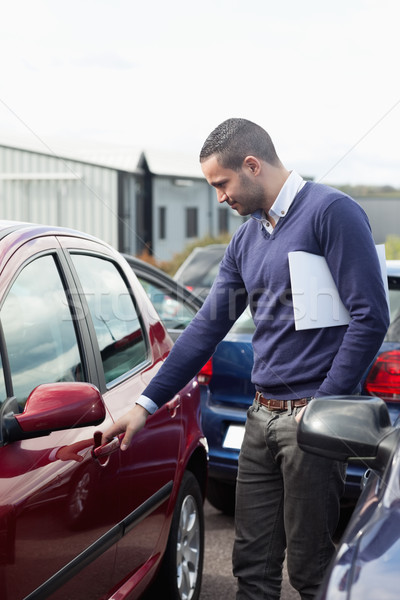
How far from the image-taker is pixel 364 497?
194cm

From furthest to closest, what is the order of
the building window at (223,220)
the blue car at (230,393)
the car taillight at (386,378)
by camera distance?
1. the building window at (223,220)
2. the blue car at (230,393)
3. the car taillight at (386,378)

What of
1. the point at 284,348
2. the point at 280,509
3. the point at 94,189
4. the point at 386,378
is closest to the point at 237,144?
the point at 284,348

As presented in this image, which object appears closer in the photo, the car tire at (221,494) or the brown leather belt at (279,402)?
the brown leather belt at (279,402)

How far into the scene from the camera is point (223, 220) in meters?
29.2

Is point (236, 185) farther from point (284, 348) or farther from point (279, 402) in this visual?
point (279, 402)

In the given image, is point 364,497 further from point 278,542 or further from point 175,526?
point 175,526

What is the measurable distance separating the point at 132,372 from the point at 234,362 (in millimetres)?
1604

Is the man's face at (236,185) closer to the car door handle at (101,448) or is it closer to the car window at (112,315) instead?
the car window at (112,315)

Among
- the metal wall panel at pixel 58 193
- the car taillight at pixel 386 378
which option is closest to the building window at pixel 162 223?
the metal wall panel at pixel 58 193

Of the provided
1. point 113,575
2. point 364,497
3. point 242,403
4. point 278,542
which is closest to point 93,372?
point 113,575

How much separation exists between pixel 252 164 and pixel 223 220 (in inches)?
1055

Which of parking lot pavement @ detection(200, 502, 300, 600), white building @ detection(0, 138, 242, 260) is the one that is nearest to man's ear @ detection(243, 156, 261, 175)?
parking lot pavement @ detection(200, 502, 300, 600)

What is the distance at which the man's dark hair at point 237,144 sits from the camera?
8.41 feet

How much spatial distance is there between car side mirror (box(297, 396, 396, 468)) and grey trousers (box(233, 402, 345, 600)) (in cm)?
60
